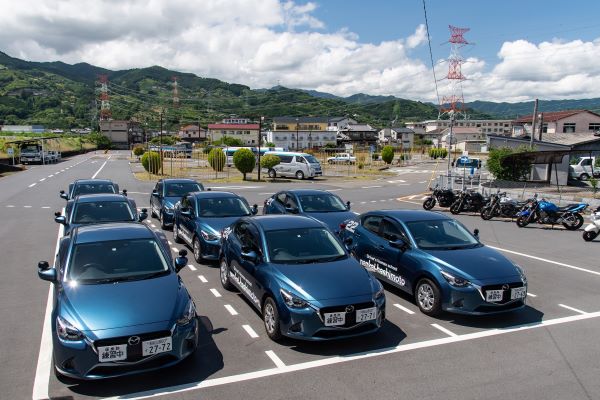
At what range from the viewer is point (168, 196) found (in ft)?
51.5

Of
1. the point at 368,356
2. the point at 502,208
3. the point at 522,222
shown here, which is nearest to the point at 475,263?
the point at 368,356

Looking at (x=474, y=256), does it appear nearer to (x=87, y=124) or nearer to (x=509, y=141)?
(x=509, y=141)

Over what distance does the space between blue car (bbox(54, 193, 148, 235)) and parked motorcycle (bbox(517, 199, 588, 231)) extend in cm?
1282

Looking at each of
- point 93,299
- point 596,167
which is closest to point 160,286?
point 93,299

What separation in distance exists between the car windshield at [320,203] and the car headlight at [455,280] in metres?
5.76

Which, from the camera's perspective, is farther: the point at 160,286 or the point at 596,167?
the point at 596,167

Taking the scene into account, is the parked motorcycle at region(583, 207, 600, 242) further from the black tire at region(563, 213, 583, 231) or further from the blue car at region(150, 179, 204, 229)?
the blue car at region(150, 179, 204, 229)

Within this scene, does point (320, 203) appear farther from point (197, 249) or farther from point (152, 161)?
point (152, 161)

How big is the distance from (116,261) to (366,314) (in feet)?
11.1

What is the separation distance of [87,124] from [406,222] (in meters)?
204

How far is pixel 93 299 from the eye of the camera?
17.7ft

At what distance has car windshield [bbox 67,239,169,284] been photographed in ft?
19.7

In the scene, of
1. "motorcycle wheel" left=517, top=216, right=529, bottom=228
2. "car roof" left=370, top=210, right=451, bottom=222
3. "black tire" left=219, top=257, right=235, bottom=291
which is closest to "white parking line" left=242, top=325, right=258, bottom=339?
"black tire" left=219, top=257, right=235, bottom=291

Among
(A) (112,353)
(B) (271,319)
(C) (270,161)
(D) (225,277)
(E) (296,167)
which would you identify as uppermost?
(C) (270,161)
